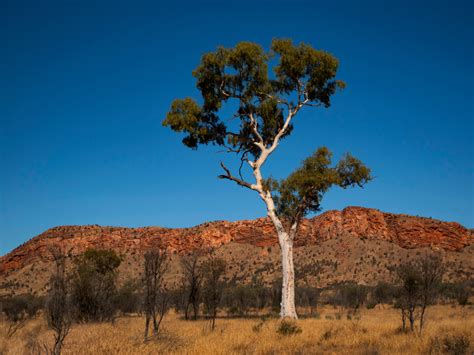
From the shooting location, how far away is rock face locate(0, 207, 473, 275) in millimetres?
68062

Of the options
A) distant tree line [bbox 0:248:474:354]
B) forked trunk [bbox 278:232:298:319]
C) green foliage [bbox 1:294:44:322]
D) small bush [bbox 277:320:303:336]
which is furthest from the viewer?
green foliage [bbox 1:294:44:322]

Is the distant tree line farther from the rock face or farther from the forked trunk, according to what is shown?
the rock face

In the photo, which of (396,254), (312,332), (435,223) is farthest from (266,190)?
(435,223)

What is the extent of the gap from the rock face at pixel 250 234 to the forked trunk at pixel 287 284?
52313mm

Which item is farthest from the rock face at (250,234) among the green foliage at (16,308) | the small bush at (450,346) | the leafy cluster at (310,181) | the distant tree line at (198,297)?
the small bush at (450,346)

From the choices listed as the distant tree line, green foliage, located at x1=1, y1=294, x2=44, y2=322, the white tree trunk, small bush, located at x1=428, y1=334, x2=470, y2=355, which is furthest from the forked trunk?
green foliage, located at x1=1, y1=294, x2=44, y2=322

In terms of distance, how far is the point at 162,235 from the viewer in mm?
74625

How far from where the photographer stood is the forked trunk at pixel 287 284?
53.7 ft

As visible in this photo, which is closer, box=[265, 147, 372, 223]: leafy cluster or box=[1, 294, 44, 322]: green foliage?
box=[265, 147, 372, 223]: leafy cluster

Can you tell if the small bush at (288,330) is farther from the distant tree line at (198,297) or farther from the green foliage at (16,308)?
the green foliage at (16,308)

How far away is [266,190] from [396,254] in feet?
163

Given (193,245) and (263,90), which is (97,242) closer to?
(193,245)

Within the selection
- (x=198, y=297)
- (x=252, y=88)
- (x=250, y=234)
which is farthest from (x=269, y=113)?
(x=250, y=234)

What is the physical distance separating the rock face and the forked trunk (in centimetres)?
5231
